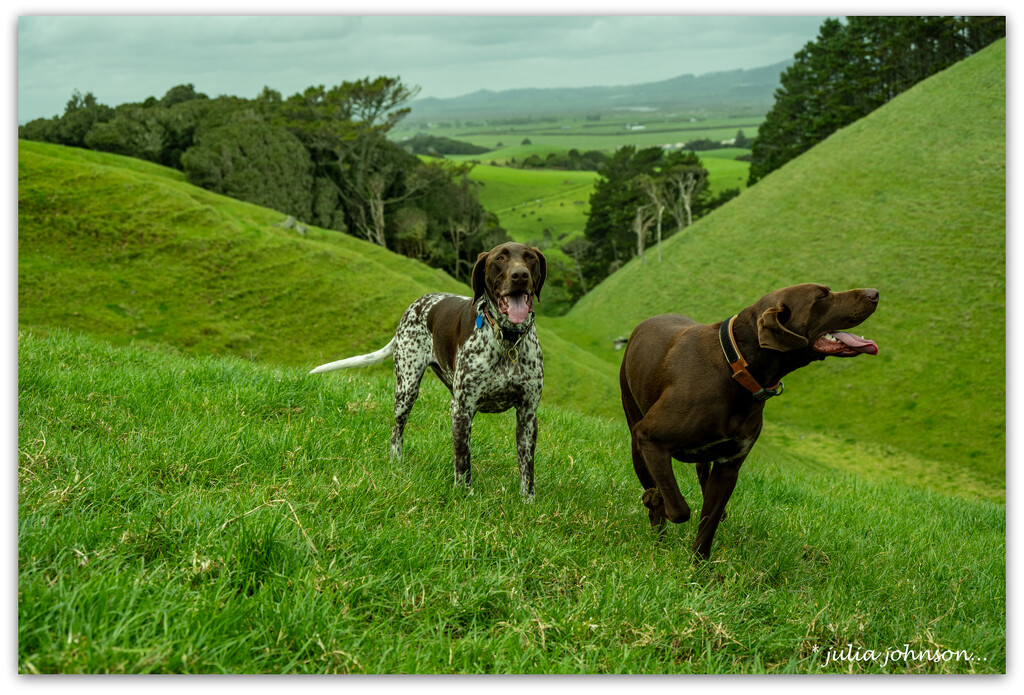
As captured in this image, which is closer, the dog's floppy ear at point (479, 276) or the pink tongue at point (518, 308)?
the pink tongue at point (518, 308)

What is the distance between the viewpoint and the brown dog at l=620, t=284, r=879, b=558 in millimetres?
4555

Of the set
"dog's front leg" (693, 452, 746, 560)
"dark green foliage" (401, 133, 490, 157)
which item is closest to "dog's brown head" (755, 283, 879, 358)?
"dog's front leg" (693, 452, 746, 560)

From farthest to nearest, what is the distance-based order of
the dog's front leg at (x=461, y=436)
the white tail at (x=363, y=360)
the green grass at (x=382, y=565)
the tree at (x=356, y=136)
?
1. the tree at (x=356, y=136)
2. the white tail at (x=363, y=360)
3. the dog's front leg at (x=461, y=436)
4. the green grass at (x=382, y=565)

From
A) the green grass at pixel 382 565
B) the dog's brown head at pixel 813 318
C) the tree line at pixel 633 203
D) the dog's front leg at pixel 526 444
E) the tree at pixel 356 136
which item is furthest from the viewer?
the tree line at pixel 633 203

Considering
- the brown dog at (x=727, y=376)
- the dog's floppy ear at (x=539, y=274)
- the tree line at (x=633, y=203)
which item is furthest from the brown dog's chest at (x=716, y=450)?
the tree line at (x=633, y=203)

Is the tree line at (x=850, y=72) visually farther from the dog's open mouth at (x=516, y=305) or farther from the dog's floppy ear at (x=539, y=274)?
the dog's open mouth at (x=516, y=305)

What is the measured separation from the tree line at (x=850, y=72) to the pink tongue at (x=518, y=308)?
5857 cm

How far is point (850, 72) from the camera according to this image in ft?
207

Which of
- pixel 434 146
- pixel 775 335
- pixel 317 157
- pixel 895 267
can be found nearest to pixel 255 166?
pixel 317 157

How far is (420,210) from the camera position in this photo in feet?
197

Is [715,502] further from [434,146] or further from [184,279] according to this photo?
[434,146]

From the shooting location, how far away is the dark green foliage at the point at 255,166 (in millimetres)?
44094

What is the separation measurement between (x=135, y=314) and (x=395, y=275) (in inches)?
433

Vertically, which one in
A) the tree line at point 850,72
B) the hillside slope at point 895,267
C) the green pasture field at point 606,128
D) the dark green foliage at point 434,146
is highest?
the tree line at point 850,72
